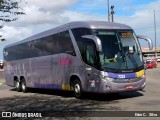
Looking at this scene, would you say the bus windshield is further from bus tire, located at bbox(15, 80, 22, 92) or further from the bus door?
bus tire, located at bbox(15, 80, 22, 92)

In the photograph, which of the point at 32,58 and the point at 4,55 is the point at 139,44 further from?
the point at 4,55

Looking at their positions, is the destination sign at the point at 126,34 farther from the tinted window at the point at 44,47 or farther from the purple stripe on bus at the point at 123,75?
the tinted window at the point at 44,47

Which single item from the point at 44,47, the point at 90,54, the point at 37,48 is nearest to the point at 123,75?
the point at 90,54

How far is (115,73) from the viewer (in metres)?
15.3

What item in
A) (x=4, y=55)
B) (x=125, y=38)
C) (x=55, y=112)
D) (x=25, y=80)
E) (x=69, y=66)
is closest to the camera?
(x=55, y=112)

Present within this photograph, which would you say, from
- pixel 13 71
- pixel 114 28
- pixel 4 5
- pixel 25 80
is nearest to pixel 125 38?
pixel 114 28

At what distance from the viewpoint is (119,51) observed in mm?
15750

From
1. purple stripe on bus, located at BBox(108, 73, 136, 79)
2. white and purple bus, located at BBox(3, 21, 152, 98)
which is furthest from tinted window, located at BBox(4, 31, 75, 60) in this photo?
purple stripe on bus, located at BBox(108, 73, 136, 79)

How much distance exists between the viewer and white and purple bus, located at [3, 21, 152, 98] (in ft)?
50.3

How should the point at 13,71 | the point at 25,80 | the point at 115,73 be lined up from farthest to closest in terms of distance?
1. the point at 13,71
2. the point at 25,80
3. the point at 115,73

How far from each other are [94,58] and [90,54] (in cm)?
34

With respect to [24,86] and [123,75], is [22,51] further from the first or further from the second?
[123,75]

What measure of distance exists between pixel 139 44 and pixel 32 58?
8151 millimetres

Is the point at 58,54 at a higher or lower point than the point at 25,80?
higher
